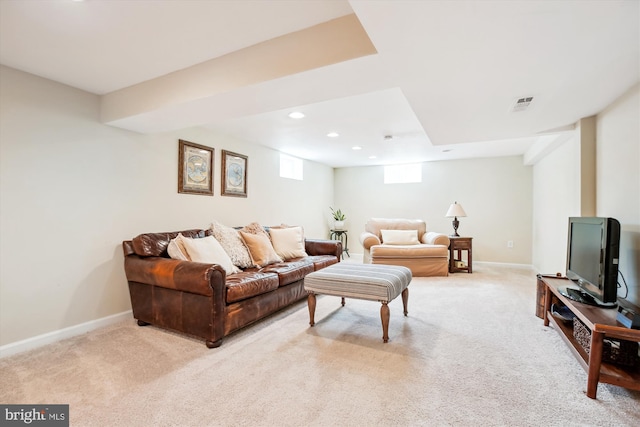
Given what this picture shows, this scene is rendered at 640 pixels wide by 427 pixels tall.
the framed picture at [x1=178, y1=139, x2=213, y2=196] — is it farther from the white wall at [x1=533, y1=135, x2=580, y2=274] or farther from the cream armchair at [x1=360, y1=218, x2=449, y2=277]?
the white wall at [x1=533, y1=135, x2=580, y2=274]

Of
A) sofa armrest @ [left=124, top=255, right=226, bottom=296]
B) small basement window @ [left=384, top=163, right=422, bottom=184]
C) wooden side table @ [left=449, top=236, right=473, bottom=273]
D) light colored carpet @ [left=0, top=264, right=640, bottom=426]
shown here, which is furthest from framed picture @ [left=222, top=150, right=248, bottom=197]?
wooden side table @ [left=449, top=236, right=473, bottom=273]

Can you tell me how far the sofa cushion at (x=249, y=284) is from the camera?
2.33m

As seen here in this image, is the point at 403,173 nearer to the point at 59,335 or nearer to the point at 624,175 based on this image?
the point at 624,175

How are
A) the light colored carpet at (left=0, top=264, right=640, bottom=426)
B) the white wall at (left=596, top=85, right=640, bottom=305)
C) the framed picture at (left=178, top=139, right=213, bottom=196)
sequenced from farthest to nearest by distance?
the framed picture at (left=178, top=139, right=213, bottom=196)
the white wall at (left=596, top=85, right=640, bottom=305)
the light colored carpet at (left=0, top=264, right=640, bottom=426)

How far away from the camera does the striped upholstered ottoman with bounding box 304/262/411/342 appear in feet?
7.47

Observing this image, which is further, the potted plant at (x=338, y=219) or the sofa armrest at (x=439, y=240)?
the potted plant at (x=338, y=219)

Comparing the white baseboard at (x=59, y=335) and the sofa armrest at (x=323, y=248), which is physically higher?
the sofa armrest at (x=323, y=248)

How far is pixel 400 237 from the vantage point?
526cm

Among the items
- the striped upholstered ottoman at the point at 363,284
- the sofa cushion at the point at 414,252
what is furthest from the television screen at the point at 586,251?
the sofa cushion at the point at 414,252

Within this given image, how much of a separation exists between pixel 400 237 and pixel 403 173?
180 centimetres

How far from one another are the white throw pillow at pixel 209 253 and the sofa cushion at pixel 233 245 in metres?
0.16

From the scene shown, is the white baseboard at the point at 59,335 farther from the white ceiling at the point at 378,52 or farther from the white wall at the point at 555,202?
the white wall at the point at 555,202

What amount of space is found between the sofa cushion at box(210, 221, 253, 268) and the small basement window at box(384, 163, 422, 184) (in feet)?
13.6

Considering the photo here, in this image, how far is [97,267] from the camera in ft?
8.64
